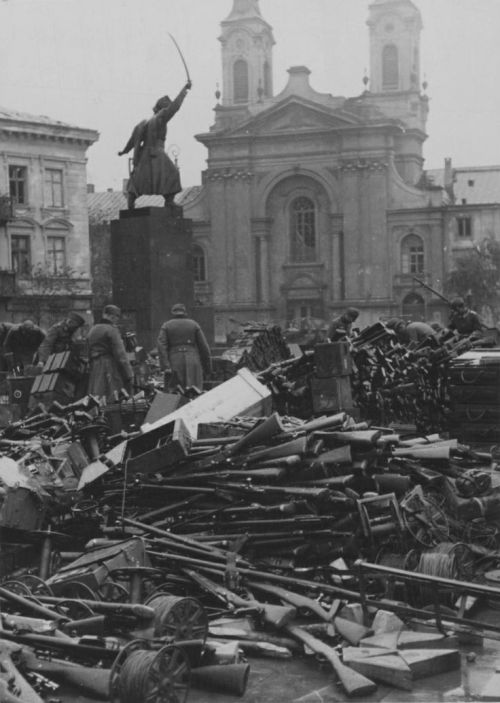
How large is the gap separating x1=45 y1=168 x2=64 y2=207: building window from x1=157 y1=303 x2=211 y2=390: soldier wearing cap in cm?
3830

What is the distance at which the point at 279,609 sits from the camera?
665cm

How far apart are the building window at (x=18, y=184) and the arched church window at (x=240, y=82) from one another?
88.6ft

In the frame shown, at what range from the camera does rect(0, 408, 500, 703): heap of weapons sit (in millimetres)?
5754

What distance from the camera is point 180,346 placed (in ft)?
49.5

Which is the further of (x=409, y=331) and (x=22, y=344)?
(x=22, y=344)

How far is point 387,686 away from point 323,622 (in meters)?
0.99

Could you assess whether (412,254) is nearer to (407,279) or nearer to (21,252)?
(407,279)

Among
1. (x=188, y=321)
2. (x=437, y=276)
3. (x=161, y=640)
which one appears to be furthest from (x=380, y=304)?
(x=161, y=640)

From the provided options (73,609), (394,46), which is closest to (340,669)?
(73,609)

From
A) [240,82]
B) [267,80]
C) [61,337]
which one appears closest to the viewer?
[61,337]

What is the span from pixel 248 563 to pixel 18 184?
4628 centimetres

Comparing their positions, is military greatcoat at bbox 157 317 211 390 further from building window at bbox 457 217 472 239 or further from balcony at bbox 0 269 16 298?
building window at bbox 457 217 472 239

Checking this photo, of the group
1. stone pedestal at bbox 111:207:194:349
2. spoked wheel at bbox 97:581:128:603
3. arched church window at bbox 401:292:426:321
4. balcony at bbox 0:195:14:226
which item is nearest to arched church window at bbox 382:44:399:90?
arched church window at bbox 401:292:426:321

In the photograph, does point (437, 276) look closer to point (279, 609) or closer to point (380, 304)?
point (380, 304)
